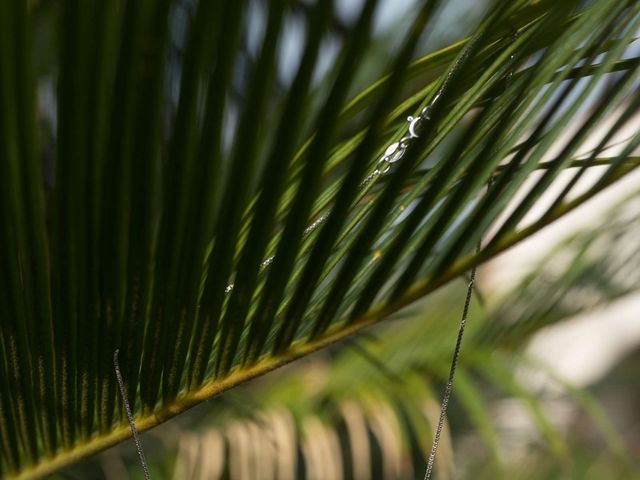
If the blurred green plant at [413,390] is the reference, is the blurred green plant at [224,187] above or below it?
above

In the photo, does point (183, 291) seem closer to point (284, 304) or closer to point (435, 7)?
point (284, 304)

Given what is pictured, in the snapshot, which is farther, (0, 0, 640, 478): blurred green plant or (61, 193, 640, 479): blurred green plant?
(61, 193, 640, 479): blurred green plant

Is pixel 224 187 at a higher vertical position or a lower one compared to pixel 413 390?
higher

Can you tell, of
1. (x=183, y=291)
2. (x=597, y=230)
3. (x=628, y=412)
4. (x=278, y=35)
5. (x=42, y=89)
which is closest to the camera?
(x=278, y=35)

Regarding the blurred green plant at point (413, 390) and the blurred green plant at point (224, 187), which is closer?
the blurred green plant at point (224, 187)

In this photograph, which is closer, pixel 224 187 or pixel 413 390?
pixel 224 187

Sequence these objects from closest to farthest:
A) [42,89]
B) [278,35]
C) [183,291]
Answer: [278,35] → [183,291] → [42,89]

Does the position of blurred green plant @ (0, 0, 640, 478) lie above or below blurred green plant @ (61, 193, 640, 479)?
above

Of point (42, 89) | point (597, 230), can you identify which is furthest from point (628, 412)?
point (42, 89)
